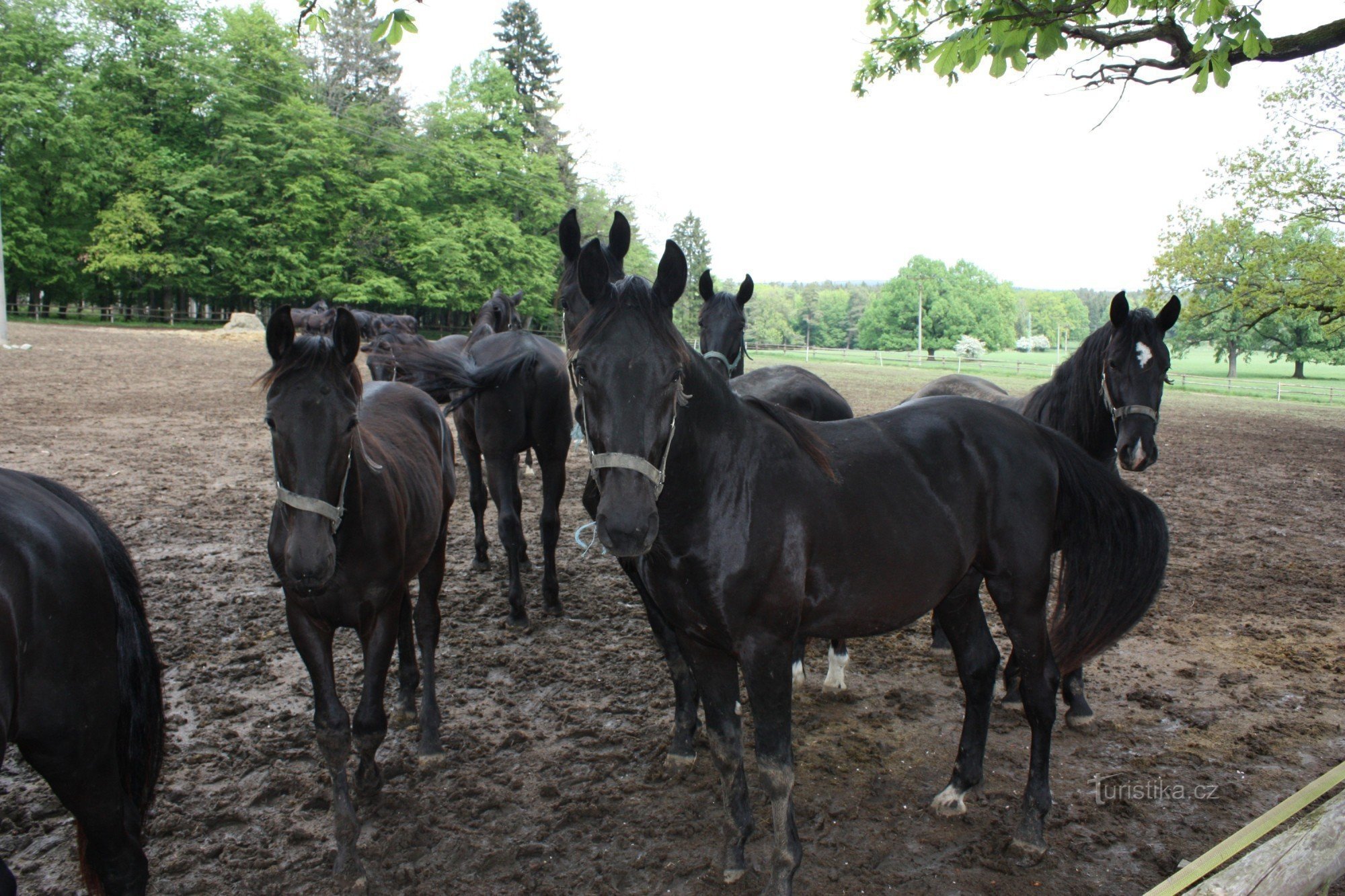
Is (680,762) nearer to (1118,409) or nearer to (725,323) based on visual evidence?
(1118,409)

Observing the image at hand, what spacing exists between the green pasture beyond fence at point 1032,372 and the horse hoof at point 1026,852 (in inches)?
1077

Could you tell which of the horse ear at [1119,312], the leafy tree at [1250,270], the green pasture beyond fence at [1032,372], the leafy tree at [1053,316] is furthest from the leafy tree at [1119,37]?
the leafy tree at [1053,316]

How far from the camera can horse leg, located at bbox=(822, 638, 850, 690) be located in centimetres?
438

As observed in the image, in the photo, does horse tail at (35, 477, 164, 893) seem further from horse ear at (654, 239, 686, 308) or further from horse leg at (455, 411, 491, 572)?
horse leg at (455, 411, 491, 572)

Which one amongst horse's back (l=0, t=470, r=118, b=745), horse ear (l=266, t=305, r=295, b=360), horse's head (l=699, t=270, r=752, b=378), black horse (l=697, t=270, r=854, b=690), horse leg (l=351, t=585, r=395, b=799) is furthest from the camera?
horse's head (l=699, t=270, r=752, b=378)

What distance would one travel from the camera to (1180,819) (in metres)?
3.13

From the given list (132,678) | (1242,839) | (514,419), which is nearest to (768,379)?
(514,419)

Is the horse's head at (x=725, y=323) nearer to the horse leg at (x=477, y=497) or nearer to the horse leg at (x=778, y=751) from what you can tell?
the horse leg at (x=477, y=497)

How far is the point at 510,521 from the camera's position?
5500 millimetres

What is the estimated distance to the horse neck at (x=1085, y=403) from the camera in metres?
4.60

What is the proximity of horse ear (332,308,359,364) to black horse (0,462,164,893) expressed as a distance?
0.98 metres

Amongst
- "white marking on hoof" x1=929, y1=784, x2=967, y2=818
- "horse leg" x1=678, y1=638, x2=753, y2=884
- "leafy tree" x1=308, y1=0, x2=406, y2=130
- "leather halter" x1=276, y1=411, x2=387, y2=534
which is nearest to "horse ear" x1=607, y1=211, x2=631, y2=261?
"leather halter" x1=276, y1=411, x2=387, y2=534

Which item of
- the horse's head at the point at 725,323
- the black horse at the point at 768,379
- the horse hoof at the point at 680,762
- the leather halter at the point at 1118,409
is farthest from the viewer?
the horse's head at the point at 725,323

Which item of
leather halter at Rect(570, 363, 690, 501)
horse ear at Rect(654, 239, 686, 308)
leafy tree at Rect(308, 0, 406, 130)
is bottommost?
leather halter at Rect(570, 363, 690, 501)
